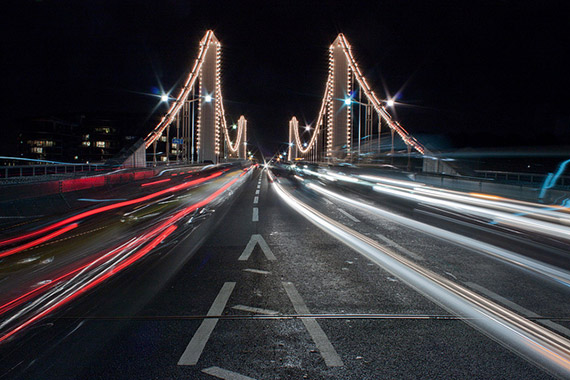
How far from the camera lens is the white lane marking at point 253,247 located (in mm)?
6663

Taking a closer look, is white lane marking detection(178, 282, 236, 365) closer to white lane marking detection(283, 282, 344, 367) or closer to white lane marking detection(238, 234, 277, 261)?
white lane marking detection(283, 282, 344, 367)

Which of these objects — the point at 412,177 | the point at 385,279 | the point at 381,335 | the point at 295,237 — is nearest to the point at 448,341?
the point at 381,335

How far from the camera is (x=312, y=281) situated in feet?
17.4

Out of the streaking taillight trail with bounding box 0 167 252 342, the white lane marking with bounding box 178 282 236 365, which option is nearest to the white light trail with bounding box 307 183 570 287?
the white lane marking with bounding box 178 282 236 365

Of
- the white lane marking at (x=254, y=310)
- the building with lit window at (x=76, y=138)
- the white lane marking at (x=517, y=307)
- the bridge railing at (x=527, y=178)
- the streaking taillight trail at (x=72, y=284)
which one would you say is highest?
the building with lit window at (x=76, y=138)

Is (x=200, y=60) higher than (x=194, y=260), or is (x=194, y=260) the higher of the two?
(x=200, y=60)

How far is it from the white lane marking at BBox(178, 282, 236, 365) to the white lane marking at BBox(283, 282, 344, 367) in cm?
73

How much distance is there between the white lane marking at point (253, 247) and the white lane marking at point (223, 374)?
3.51 m

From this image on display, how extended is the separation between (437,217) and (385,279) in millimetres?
7233

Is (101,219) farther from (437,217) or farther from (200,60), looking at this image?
(200,60)

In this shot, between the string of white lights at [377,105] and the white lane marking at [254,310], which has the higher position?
the string of white lights at [377,105]

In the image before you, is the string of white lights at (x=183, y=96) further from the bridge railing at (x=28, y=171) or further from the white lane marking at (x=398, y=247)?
the white lane marking at (x=398, y=247)

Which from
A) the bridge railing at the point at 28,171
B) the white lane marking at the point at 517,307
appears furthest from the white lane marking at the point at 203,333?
the bridge railing at the point at 28,171

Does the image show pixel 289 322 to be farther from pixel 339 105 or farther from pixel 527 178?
pixel 339 105
